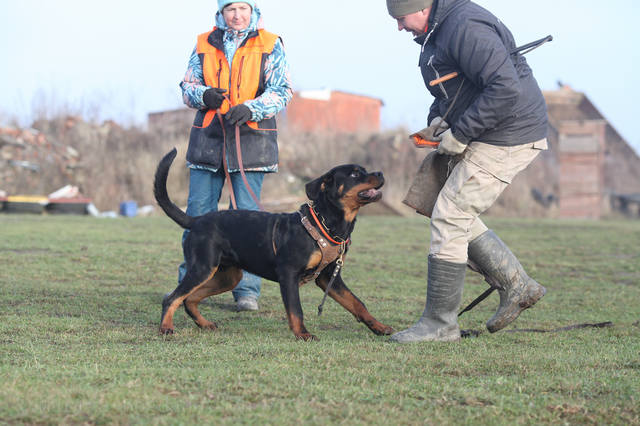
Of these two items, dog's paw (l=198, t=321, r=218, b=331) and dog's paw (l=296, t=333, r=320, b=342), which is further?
dog's paw (l=198, t=321, r=218, b=331)

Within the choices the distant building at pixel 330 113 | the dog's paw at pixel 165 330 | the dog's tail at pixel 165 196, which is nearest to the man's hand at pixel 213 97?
the dog's tail at pixel 165 196

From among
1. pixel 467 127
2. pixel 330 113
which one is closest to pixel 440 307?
pixel 467 127

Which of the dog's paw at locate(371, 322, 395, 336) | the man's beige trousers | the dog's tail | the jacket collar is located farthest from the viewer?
the dog's tail

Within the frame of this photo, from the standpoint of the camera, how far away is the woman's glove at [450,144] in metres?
4.07

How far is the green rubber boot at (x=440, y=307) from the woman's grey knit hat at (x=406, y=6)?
142cm

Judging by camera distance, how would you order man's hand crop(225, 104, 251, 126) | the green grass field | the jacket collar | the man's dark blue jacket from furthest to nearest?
man's hand crop(225, 104, 251, 126)
the jacket collar
the man's dark blue jacket
the green grass field

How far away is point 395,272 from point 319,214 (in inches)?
145

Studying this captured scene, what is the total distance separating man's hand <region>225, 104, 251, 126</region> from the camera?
5.21 m

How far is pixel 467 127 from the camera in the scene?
3998mm

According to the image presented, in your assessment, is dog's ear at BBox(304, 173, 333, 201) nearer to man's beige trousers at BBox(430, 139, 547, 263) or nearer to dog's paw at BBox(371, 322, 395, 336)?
man's beige trousers at BBox(430, 139, 547, 263)

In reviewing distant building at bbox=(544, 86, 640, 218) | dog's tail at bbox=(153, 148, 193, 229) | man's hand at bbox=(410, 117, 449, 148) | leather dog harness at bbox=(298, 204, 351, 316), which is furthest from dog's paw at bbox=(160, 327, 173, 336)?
distant building at bbox=(544, 86, 640, 218)

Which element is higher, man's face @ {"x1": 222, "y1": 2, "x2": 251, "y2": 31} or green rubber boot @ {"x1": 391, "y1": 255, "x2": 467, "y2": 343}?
man's face @ {"x1": 222, "y1": 2, "x2": 251, "y2": 31}

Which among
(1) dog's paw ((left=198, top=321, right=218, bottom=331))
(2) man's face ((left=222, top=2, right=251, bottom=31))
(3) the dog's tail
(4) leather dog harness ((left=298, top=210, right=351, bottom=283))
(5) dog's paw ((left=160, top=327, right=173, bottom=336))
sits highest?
(2) man's face ((left=222, top=2, right=251, bottom=31))

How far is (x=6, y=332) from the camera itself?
13.7 ft
